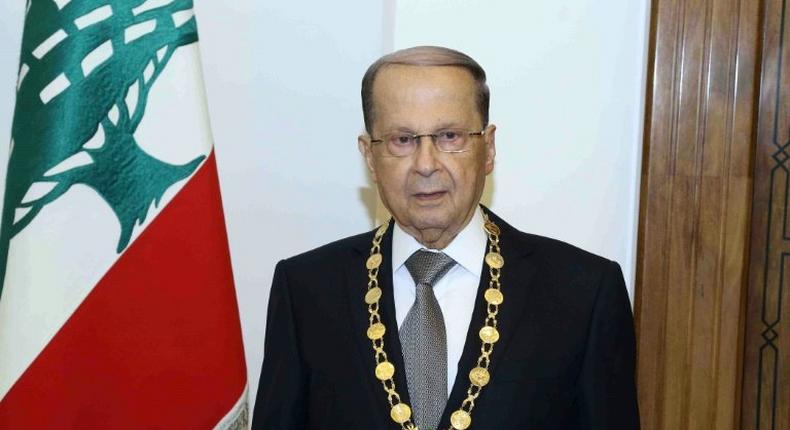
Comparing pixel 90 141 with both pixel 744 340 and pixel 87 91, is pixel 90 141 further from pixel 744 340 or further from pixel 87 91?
pixel 744 340

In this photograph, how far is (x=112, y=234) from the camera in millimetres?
1633

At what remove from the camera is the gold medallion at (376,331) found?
1.66 m

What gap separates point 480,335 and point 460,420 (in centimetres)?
16

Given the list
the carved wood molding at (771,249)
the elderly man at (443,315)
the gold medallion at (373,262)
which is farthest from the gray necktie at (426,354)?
the carved wood molding at (771,249)

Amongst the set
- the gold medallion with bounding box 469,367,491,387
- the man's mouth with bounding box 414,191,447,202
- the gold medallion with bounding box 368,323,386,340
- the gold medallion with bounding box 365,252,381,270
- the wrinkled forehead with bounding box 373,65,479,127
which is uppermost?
Answer: the wrinkled forehead with bounding box 373,65,479,127

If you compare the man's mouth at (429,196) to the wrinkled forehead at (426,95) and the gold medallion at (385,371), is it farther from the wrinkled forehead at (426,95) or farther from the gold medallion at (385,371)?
the gold medallion at (385,371)

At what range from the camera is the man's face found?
1624 mm

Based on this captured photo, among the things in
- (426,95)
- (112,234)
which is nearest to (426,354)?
(426,95)

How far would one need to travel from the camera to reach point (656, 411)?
7.26 feet

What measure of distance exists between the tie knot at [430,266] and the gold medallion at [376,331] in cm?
10

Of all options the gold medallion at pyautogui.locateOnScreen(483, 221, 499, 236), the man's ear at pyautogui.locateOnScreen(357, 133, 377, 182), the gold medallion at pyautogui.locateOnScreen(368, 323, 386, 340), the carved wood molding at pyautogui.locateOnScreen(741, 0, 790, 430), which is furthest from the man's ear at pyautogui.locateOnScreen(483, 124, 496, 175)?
the carved wood molding at pyautogui.locateOnScreen(741, 0, 790, 430)

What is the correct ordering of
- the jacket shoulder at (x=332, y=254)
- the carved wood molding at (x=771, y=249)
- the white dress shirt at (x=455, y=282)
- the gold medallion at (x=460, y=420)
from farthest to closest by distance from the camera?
the carved wood molding at (x=771, y=249) → the jacket shoulder at (x=332, y=254) → the white dress shirt at (x=455, y=282) → the gold medallion at (x=460, y=420)

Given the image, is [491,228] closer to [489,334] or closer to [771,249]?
[489,334]

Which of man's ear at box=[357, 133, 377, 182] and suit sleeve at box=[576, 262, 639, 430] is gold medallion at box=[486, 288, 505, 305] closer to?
→ suit sleeve at box=[576, 262, 639, 430]
